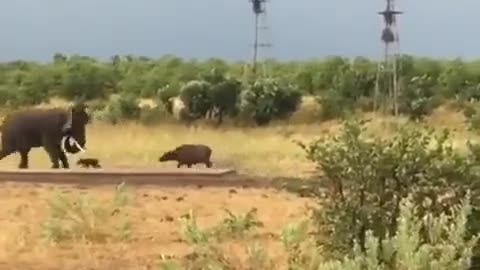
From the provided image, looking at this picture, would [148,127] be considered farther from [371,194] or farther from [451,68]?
[371,194]

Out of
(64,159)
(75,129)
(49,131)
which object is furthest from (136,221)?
(49,131)

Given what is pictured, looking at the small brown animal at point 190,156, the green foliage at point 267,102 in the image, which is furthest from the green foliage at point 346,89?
the small brown animal at point 190,156

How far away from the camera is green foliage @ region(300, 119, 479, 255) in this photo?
10586 mm

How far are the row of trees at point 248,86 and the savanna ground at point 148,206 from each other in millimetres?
8041

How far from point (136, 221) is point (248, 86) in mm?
26455

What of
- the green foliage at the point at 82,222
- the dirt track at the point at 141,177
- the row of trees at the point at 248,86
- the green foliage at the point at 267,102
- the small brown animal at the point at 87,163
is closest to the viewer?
the green foliage at the point at 82,222

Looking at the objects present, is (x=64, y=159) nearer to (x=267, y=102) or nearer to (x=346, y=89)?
(x=267, y=102)

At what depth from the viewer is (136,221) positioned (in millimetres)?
15375

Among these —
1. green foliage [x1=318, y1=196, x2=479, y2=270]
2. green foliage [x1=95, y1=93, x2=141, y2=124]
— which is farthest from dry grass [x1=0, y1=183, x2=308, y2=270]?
green foliage [x1=95, y1=93, x2=141, y2=124]

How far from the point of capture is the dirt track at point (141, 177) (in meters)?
20.0

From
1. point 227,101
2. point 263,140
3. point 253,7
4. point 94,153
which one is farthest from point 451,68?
point 94,153

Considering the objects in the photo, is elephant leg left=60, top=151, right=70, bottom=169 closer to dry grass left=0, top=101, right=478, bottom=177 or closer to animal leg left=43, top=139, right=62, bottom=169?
animal leg left=43, top=139, right=62, bottom=169

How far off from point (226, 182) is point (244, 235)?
719cm

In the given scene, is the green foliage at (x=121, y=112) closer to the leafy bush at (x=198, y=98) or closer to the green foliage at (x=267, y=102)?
the leafy bush at (x=198, y=98)
